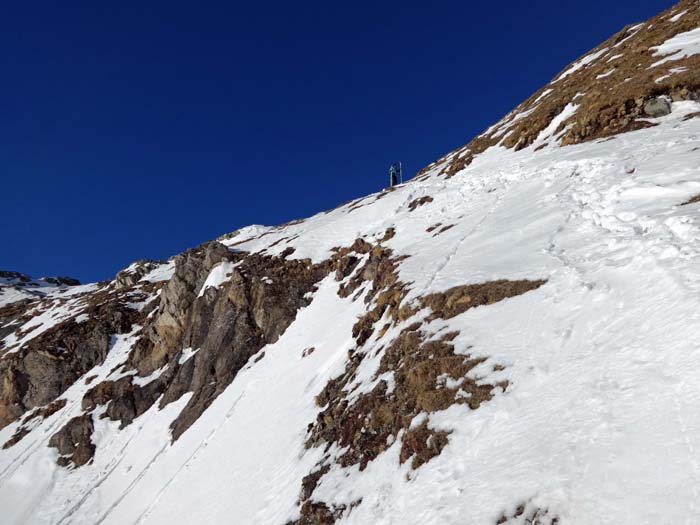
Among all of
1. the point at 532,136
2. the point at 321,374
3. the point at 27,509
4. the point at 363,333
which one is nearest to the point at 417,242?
the point at 363,333

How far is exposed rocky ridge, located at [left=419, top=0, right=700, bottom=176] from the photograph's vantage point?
829 inches

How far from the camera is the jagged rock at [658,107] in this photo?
20281mm

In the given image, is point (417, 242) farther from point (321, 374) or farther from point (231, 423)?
point (231, 423)

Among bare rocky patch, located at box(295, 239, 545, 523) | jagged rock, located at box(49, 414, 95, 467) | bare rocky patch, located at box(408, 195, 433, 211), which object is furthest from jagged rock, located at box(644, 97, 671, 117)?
jagged rock, located at box(49, 414, 95, 467)

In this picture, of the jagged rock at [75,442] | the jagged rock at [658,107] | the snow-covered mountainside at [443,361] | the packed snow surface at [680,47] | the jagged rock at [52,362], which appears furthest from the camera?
the jagged rock at [52,362]

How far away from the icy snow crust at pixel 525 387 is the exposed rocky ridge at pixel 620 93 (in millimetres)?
1463

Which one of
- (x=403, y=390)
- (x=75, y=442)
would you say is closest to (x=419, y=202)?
(x=403, y=390)

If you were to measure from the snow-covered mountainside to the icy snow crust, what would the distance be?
5cm

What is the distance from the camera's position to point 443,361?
9734mm

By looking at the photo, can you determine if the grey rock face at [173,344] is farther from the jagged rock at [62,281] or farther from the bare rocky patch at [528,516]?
the jagged rock at [62,281]

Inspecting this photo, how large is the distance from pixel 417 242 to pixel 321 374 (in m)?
8.07

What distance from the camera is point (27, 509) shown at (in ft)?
81.6

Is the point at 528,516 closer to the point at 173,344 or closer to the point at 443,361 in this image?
the point at 443,361

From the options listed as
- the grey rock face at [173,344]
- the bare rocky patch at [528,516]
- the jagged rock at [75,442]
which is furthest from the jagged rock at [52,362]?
the bare rocky patch at [528,516]
